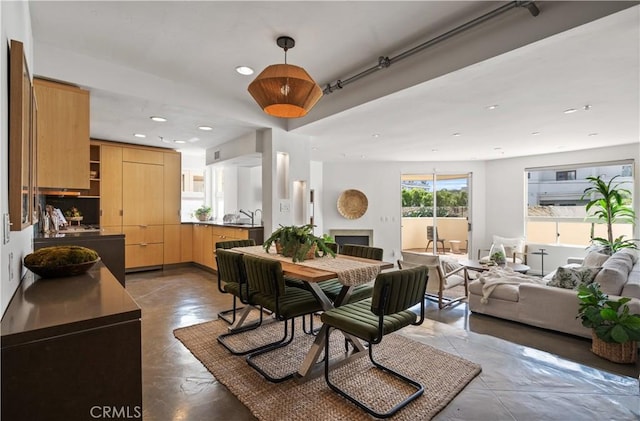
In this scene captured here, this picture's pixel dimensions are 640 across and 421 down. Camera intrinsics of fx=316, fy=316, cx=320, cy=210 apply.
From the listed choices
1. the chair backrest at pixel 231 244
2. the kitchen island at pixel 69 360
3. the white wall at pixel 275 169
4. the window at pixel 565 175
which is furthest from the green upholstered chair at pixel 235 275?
the window at pixel 565 175

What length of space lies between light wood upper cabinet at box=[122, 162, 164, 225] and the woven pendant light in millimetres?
4476

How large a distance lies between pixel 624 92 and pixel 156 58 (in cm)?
467

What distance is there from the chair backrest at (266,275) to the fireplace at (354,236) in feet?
19.5

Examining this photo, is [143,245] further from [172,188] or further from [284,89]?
[284,89]

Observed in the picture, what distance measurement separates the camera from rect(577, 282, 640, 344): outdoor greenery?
98.3 inches

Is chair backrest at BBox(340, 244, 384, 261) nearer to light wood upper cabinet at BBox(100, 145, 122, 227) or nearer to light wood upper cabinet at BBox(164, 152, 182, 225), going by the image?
light wood upper cabinet at BBox(164, 152, 182, 225)

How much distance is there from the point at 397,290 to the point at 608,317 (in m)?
2.03

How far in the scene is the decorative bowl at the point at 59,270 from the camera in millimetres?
1664

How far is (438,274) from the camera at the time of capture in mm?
3928

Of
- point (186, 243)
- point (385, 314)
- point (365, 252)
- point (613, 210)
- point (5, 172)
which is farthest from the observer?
point (186, 243)

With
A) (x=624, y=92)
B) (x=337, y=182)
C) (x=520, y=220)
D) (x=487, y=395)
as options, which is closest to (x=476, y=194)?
(x=520, y=220)

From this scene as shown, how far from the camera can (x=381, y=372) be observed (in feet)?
7.93

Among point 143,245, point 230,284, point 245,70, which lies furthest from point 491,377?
point 143,245

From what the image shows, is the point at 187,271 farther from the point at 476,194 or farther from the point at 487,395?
the point at 476,194
